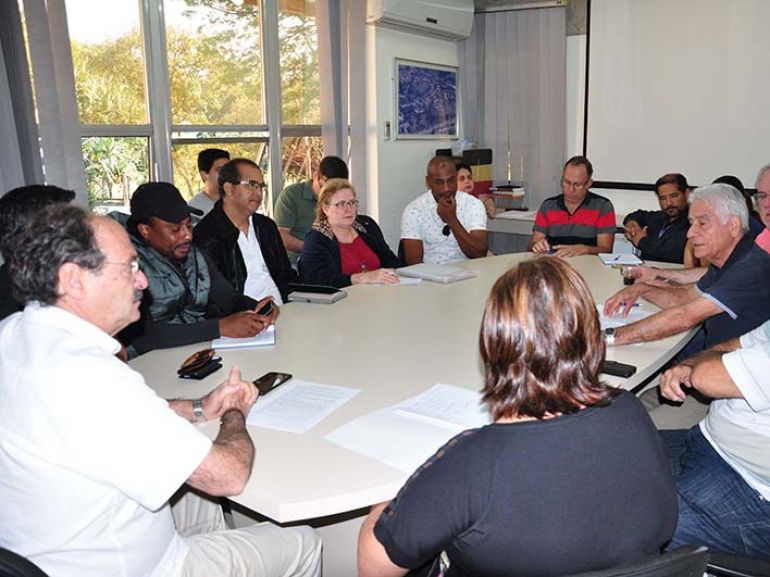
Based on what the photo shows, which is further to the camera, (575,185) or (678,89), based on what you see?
(678,89)

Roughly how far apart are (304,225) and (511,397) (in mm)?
3794

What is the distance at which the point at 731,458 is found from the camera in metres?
1.82

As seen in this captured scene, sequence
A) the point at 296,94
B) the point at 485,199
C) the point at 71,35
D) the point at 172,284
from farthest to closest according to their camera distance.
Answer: the point at 485,199
the point at 296,94
the point at 71,35
the point at 172,284

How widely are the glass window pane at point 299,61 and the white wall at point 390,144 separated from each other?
0.46 metres

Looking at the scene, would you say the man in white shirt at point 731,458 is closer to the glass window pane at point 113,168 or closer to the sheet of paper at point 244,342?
the sheet of paper at point 244,342

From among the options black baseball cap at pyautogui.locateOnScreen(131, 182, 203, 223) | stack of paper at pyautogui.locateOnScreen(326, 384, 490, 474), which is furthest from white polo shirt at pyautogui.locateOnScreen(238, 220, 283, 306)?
stack of paper at pyautogui.locateOnScreen(326, 384, 490, 474)

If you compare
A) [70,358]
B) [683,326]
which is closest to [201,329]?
[70,358]

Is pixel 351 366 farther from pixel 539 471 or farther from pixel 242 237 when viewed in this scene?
pixel 242 237

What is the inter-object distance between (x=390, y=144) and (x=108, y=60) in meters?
2.18

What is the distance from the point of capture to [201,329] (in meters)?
2.30

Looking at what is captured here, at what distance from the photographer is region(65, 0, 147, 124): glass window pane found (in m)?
3.97

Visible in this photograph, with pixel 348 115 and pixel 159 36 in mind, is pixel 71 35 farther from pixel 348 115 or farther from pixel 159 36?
pixel 348 115

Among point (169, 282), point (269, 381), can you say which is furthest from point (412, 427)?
point (169, 282)

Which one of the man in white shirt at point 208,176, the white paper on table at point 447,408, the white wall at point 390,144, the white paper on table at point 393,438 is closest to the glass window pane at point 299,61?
the white wall at point 390,144
